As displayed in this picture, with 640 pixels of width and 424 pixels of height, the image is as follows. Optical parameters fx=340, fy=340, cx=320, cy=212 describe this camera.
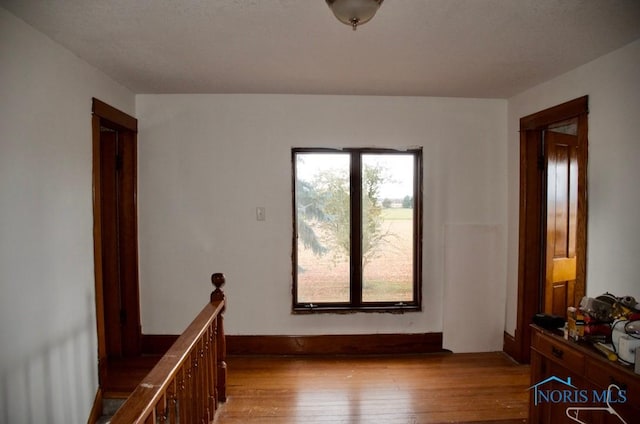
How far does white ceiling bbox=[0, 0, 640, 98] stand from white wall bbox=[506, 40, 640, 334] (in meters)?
0.16

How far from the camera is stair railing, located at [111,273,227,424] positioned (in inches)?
46.0

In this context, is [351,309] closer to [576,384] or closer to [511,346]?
[511,346]

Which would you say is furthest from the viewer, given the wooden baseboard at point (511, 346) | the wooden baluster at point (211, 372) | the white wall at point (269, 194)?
the white wall at point (269, 194)

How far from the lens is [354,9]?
4.58 feet

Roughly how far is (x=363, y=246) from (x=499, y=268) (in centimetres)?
A: 134

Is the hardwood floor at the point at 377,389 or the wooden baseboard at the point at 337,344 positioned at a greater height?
the wooden baseboard at the point at 337,344

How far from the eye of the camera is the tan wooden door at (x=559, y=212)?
2.95 m

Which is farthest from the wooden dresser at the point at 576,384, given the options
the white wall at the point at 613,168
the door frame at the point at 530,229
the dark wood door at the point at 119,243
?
the dark wood door at the point at 119,243

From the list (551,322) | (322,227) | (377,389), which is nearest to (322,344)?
(377,389)

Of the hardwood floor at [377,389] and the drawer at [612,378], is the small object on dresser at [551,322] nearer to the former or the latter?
the drawer at [612,378]

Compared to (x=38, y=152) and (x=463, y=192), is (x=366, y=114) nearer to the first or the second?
(x=463, y=192)

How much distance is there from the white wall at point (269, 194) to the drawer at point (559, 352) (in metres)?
1.30

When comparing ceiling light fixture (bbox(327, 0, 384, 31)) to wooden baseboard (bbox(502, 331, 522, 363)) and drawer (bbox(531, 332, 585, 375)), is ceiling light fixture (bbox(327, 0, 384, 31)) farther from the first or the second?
wooden baseboard (bbox(502, 331, 522, 363))

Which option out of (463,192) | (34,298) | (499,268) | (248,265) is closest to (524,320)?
(499,268)
